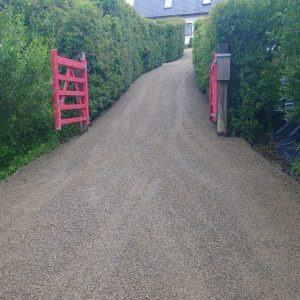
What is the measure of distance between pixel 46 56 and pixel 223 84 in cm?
352

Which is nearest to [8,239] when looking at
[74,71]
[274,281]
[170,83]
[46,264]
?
[46,264]

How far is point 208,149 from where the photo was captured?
800cm

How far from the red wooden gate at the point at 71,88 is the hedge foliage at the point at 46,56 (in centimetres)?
18

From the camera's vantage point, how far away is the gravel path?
3812mm

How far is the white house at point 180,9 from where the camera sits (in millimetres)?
40406

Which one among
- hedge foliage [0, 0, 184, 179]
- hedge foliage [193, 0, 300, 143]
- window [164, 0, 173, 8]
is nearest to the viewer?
hedge foliage [0, 0, 184, 179]

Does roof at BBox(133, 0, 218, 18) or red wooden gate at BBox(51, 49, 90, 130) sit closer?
red wooden gate at BBox(51, 49, 90, 130)

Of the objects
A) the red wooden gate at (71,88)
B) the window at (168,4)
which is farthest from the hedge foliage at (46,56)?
the window at (168,4)

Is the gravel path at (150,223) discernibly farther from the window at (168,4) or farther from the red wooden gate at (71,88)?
the window at (168,4)

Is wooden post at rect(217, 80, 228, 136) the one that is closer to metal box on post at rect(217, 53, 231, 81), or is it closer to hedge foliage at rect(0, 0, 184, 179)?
metal box on post at rect(217, 53, 231, 81)

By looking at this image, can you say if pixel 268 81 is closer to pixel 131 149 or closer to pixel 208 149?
pixel 208 149

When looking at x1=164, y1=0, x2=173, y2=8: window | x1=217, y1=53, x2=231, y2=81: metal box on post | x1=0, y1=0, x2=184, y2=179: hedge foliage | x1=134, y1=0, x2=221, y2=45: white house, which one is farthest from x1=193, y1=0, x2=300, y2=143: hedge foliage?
x1=164, y1=0, x2=173, y2=8: window

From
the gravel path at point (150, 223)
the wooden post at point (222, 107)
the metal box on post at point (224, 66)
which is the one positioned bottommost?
the gravel path at point (150, 223)

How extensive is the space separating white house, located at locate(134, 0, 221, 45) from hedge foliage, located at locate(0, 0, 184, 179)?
26.9 m
